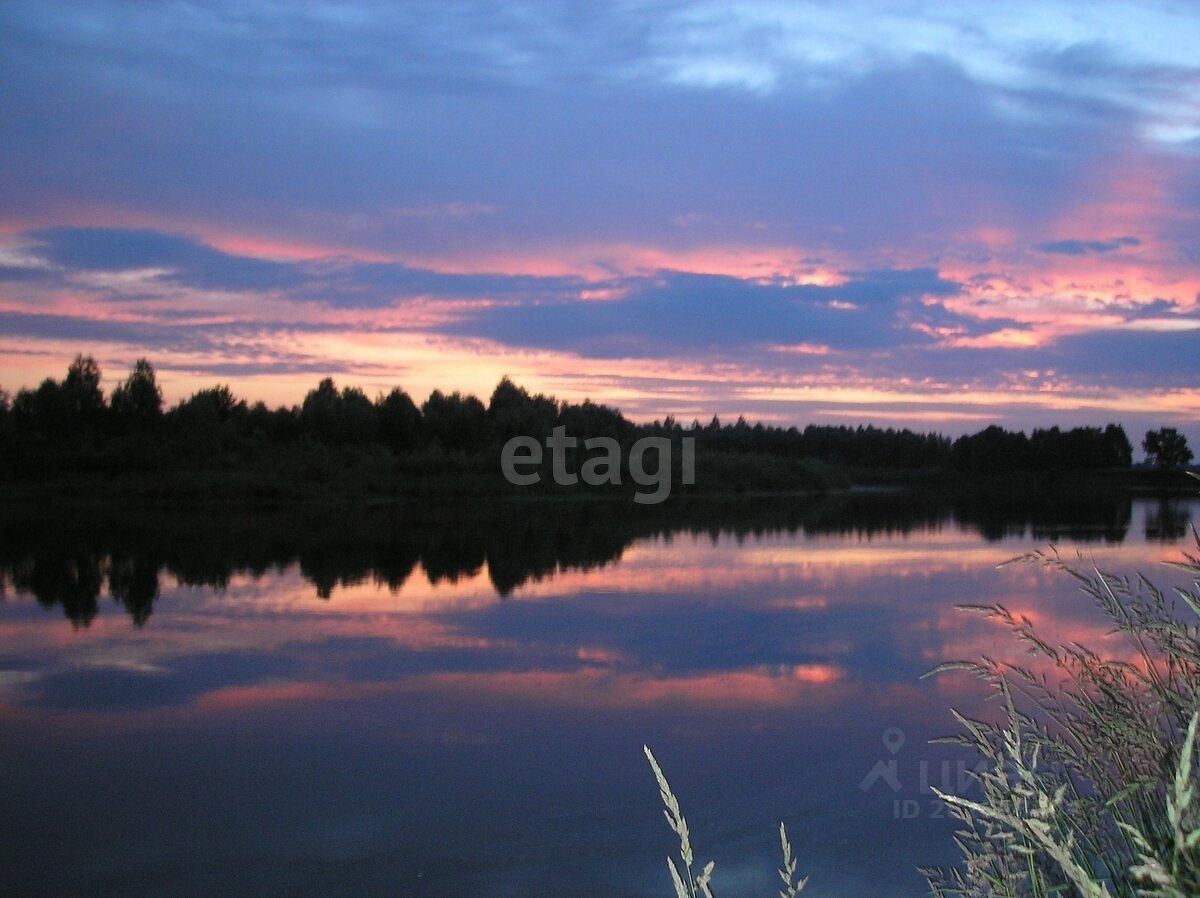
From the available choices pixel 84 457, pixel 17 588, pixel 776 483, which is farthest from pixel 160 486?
pixel 776 483

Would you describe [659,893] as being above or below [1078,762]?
below

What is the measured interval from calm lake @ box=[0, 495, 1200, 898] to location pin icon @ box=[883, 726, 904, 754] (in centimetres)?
2

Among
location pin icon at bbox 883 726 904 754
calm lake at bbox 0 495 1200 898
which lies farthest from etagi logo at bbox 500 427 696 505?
location pin icon at bbox 883 726 904 754

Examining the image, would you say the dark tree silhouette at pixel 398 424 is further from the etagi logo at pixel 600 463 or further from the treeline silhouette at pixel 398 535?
the treeline silhouette at pixel 398 535

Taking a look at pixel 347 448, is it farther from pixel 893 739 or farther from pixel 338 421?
pixel 893 739

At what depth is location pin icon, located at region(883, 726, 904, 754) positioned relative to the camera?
231 inches

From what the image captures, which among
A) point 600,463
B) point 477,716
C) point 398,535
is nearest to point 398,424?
point 600,463

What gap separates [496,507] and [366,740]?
2056 centimetres

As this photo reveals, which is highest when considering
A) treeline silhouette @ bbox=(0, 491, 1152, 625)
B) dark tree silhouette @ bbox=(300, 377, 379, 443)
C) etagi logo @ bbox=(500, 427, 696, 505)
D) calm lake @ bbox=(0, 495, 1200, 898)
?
dark tree silhouette @ bbox=(300, 377, 379, 443)

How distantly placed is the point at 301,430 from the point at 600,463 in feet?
31.1

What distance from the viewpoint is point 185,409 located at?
3300 centimetres

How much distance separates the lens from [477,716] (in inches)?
261

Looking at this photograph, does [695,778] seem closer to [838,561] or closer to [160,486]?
[838,561]

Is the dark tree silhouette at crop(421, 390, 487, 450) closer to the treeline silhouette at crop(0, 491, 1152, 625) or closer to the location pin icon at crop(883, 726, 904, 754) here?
the treeline silhouette at crop(0, 491, 1152, 625)
